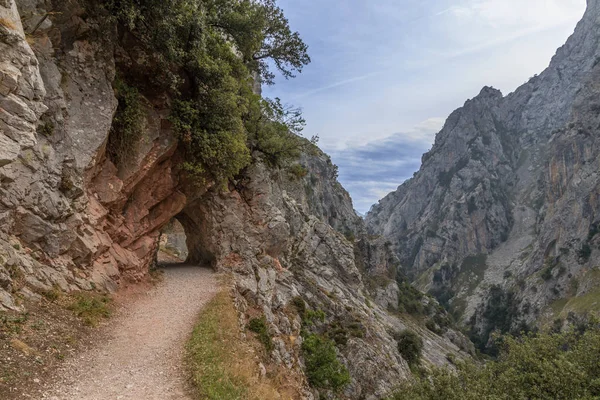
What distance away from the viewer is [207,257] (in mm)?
29031

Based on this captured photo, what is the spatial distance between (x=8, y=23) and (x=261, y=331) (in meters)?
18.0

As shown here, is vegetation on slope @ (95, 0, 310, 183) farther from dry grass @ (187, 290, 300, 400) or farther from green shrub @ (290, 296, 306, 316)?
green shrub @ (290, 296, 306, 316)

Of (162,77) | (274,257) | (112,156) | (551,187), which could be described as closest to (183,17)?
(162,77)

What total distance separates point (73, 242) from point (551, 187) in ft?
687

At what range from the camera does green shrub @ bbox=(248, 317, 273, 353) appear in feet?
64.2

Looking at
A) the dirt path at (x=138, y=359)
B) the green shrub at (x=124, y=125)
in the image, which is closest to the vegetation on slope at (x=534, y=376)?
the dirt path at (x=138, y=359)

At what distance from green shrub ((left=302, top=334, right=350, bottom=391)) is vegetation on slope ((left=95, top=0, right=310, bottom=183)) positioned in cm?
1527

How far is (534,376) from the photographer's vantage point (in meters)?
16.2

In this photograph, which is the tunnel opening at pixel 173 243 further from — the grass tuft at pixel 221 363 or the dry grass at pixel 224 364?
the grass tuft at pixel 221 363

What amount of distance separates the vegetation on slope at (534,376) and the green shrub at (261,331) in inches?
351

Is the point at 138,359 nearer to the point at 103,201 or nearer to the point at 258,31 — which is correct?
the point at 103,201

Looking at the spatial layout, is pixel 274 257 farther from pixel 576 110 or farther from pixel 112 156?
pixel 576 110

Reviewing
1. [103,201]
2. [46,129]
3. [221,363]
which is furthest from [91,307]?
[46,129]

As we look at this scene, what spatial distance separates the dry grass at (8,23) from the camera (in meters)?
10.2
